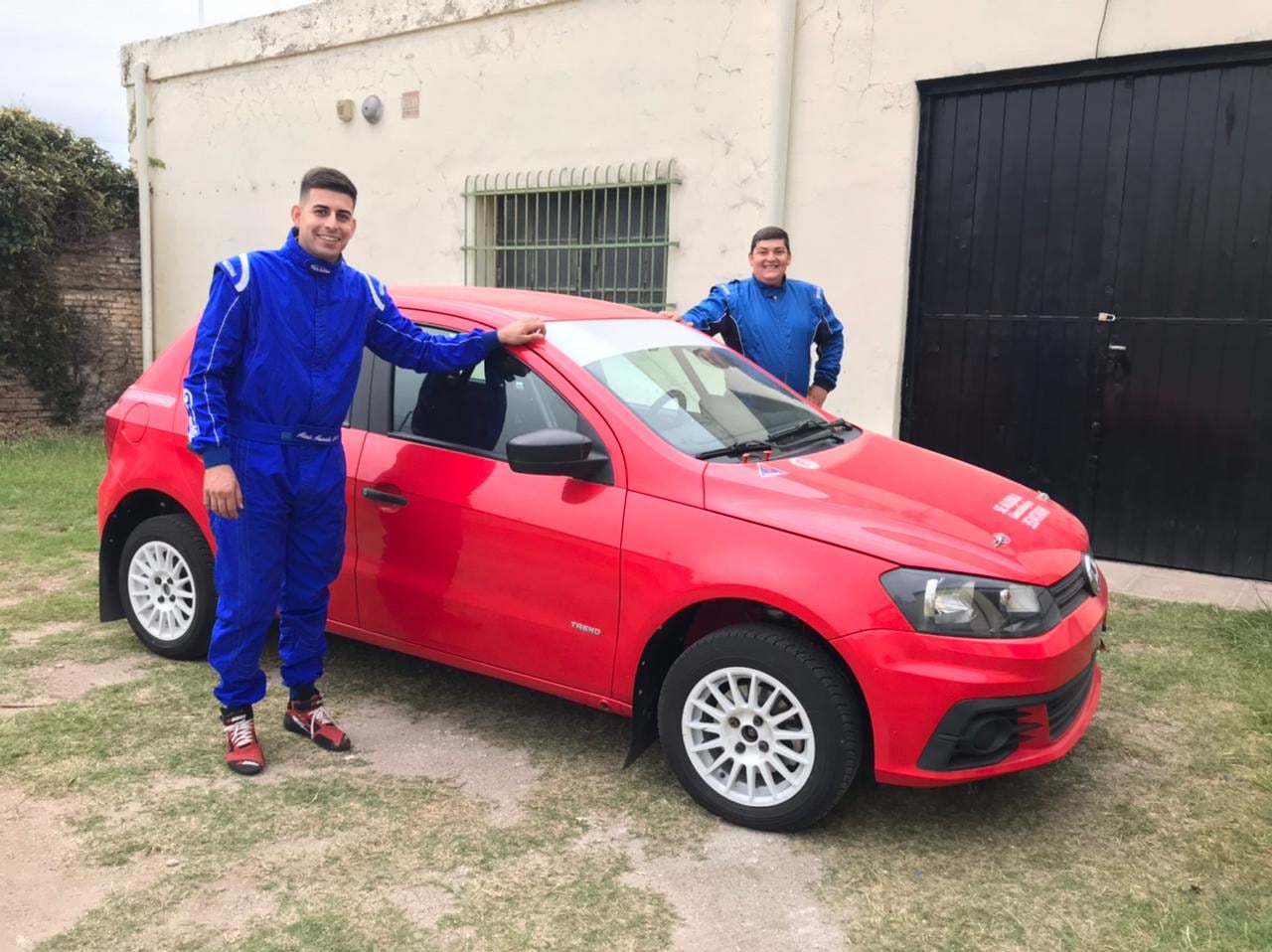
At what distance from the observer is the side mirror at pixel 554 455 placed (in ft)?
10.8

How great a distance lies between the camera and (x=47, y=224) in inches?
424

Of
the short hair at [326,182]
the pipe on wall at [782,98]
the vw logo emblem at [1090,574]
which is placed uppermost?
the pipe on wall at [782,98]

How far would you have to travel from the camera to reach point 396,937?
2.66m

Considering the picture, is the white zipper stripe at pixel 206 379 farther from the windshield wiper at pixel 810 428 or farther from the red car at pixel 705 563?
the windshield wiper at pixel 810 428

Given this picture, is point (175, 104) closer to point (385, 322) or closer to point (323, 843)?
point (385, 322)

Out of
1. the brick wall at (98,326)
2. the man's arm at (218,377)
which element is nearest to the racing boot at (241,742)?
the man's arm at (218,377)

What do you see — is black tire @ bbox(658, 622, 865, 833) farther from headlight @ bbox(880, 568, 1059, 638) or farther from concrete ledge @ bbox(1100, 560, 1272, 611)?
concrete ledge @ bbox(1100, 560, 1272, 611)

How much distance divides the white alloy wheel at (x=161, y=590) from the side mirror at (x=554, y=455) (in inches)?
72.5

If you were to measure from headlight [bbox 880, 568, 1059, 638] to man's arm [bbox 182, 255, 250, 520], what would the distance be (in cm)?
207

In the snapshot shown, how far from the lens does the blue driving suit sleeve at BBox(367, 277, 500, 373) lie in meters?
3.71

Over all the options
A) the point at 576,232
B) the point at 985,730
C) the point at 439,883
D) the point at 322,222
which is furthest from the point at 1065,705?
the point at 576,232

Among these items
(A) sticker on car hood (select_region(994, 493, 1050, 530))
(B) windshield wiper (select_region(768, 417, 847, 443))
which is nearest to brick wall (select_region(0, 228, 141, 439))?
(B) windshield wiper (select_region(768, 417, 847, 443))

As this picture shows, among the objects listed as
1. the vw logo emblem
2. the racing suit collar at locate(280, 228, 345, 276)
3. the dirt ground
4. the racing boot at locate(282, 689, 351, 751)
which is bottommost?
the dirt ground

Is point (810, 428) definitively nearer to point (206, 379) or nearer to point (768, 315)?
point (768, 315)
